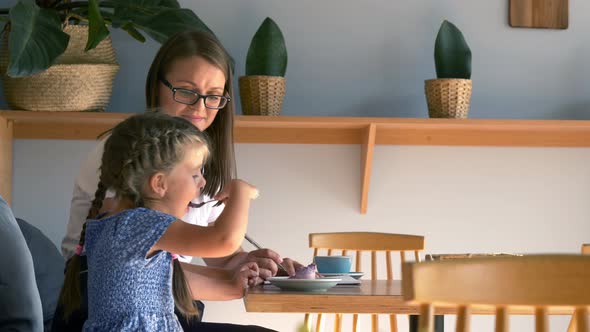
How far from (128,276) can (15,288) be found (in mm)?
303

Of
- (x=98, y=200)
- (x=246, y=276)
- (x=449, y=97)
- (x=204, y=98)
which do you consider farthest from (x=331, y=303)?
(x=449, y=97)

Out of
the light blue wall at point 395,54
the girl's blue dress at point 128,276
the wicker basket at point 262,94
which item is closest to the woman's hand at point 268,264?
the girl's blue dress at point 128,276

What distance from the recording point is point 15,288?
1701 millimetres

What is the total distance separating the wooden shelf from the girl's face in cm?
121

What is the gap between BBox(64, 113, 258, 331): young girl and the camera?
1.50m

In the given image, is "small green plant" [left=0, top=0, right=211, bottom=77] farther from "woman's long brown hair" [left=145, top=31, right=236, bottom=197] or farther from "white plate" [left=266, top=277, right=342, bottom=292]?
"white plate" [left=266, top=277, right=342, bottom=292]

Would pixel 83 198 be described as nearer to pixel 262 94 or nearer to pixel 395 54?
pixel 262 94

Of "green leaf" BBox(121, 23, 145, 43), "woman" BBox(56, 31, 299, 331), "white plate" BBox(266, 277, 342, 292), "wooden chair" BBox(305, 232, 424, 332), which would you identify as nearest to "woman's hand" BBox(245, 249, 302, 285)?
"woman" BBox(56, 31, 299, 331)

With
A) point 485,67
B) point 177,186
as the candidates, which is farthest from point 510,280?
point 485,67

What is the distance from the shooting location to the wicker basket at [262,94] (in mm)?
2869

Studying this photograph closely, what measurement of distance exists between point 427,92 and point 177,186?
154cm

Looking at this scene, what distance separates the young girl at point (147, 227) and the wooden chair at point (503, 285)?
576 mm

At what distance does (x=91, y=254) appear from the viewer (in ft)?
5.17

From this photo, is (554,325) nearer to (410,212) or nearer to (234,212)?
(410,212)
